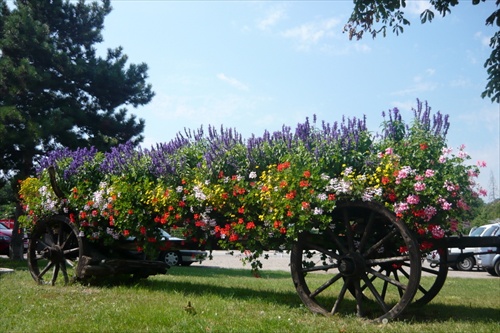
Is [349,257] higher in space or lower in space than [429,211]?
lower

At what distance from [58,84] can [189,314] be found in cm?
1545

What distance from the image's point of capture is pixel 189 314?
649 cm

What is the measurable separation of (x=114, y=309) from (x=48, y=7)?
1755 centimetres

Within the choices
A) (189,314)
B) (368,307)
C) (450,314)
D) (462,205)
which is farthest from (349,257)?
(189,314)

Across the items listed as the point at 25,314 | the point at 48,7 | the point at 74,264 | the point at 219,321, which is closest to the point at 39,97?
the point at 48,7

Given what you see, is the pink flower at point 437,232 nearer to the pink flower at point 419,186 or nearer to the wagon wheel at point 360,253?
the wagon wheel at point 360,253

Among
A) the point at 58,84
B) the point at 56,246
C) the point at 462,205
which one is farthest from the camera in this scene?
the point at 58,84

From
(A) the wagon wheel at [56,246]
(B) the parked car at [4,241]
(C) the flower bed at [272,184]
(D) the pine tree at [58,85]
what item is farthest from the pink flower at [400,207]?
(B) the parked car at [4,241]

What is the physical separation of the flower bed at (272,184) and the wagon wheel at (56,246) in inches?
21.3

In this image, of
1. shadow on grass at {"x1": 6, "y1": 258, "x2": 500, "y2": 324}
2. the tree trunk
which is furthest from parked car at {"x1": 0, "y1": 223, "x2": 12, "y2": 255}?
shadow on grass at {"x1": 6, "y1": 258, "x2": 500, "y2": 324}

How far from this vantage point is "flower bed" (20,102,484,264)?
630cm

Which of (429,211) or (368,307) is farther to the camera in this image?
(368,307)

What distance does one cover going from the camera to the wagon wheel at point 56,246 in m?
9.67

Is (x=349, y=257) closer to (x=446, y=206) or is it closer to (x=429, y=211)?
(x=429, y=211)
